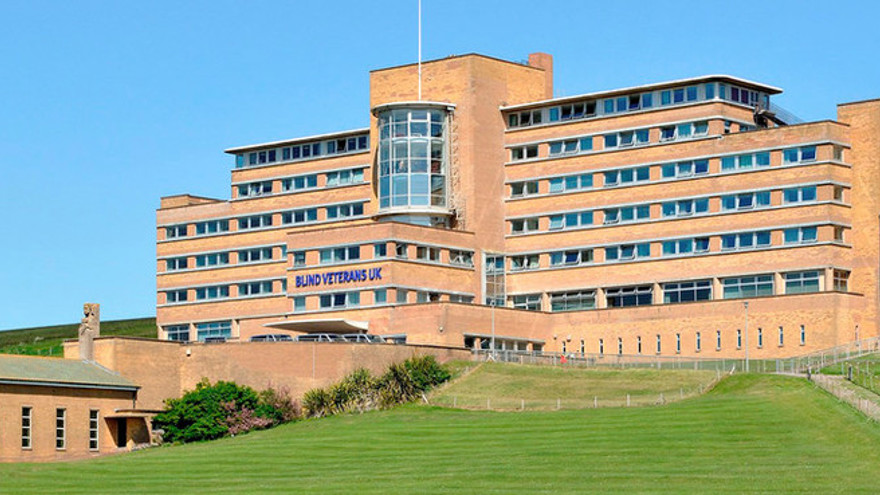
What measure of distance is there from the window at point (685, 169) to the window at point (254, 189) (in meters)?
38.3

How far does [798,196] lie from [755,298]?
7.75 m

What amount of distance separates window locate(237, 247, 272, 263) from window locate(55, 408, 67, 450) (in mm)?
49420

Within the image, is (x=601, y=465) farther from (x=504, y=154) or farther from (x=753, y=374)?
(x=504, y=154)

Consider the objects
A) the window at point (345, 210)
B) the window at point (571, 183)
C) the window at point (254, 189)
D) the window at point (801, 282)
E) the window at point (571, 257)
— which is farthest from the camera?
the window at point (254, 189)

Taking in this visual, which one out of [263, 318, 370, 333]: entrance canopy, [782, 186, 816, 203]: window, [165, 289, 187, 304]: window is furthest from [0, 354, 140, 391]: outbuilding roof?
[782, 186, 816, 203]: window

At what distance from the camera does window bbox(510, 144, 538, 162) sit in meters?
149

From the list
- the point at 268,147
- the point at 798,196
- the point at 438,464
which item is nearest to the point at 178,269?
the point at 268,147

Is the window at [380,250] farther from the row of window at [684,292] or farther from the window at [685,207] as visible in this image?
the window at [685,207]

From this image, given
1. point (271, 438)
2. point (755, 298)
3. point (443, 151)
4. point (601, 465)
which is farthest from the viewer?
point (443, 151)

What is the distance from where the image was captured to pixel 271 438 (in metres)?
108

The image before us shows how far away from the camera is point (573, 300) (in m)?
145

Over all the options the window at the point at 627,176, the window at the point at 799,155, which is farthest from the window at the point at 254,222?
the window at the point at 799,155

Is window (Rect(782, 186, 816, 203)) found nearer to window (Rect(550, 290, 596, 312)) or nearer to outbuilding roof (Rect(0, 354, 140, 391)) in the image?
window (Rect(550, 290, 596, 312))

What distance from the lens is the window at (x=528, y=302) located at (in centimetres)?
14700
